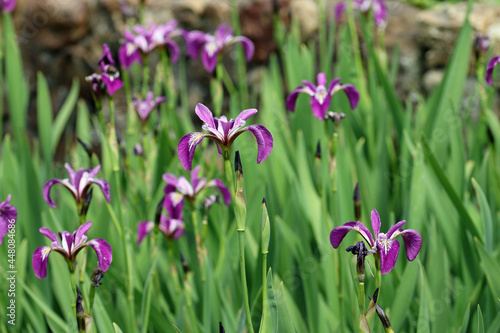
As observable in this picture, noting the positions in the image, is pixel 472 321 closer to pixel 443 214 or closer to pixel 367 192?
pixel 443 214

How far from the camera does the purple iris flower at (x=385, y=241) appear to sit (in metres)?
0.88

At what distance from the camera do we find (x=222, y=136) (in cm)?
91

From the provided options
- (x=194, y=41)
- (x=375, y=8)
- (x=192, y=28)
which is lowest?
(x=194, y=41)

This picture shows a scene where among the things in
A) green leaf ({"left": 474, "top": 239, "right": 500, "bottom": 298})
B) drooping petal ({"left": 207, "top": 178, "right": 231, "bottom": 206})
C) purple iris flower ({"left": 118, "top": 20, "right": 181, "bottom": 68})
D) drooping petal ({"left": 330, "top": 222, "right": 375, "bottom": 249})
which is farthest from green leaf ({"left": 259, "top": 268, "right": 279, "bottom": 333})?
purple iris flower ({"left": 118, "top": 20, "right": 181, "bottom": 68})

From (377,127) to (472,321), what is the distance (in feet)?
2.90

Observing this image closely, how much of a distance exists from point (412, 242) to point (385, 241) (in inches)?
1.8

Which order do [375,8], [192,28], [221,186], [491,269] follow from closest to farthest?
1. [491,269]
2. [221,186]
3. [375,8]
4. [192,28]

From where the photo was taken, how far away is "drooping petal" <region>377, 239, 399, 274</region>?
879 millimetres

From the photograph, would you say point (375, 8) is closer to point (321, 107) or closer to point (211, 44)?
point (211, 44)

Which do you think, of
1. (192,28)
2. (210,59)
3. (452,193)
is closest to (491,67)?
(452,193)

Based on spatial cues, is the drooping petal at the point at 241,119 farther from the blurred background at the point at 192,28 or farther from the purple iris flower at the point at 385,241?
the blurred background at the point at 192,28

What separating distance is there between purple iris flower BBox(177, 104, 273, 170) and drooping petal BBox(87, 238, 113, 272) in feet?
0.77

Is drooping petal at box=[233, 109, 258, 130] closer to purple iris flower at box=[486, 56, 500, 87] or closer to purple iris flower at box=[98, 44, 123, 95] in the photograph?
purple iris flower at box=[98, 44, 123, 95]

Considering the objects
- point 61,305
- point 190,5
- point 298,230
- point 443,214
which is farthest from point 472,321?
point 190,5
